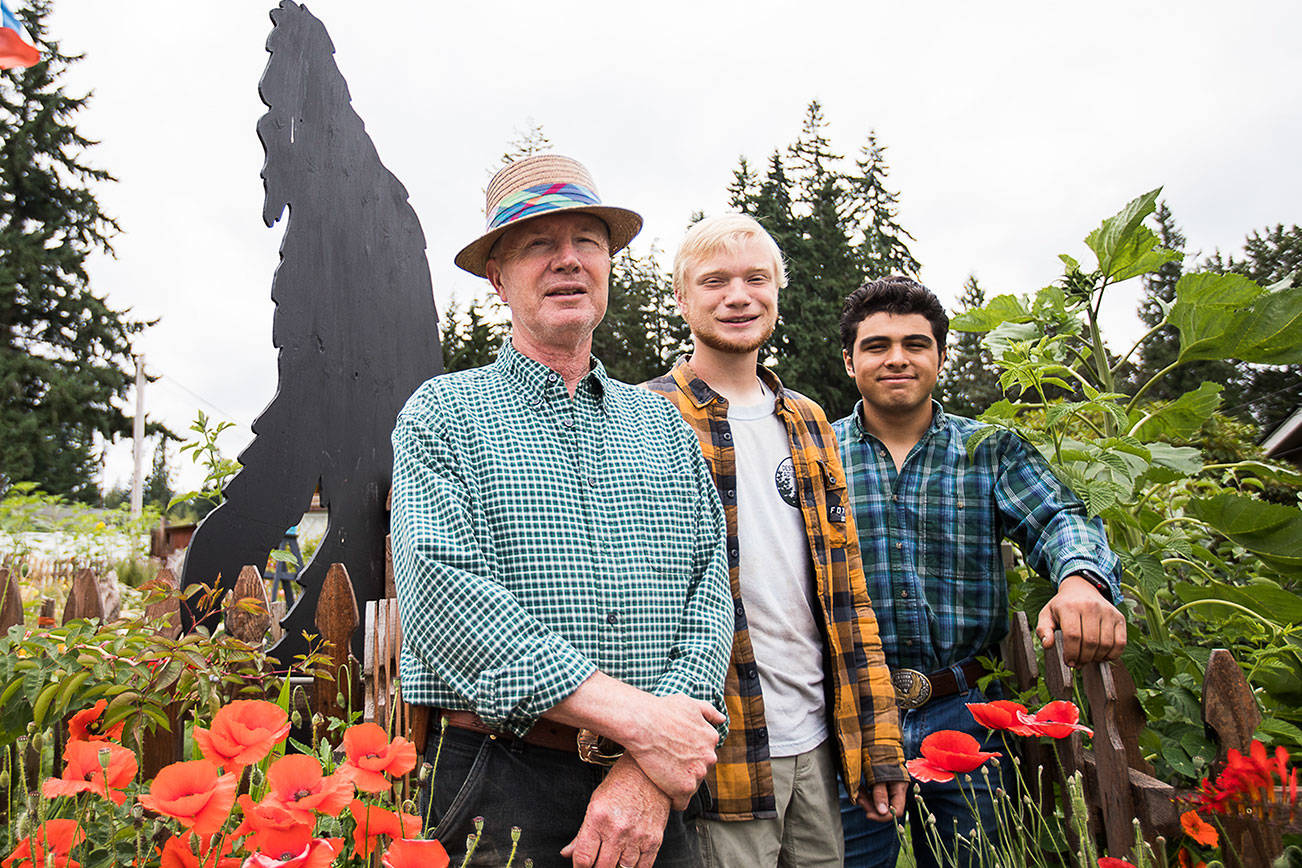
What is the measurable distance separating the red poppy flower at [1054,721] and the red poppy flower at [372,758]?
893 millimetres

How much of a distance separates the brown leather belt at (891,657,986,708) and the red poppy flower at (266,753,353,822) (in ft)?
4.89

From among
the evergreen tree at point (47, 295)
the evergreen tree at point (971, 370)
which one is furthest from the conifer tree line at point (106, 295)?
the evergreen tree at point (971, 370)

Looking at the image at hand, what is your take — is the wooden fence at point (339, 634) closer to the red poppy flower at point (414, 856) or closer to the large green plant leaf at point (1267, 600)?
the red poppy flower at point (414, 856)

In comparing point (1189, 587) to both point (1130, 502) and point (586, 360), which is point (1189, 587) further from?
point (586, 360)

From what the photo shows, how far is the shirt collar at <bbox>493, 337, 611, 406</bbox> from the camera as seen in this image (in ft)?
5.40

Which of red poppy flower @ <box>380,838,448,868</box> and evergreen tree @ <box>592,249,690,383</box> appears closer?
red poppy flower @ <box>380,838,448,868</box>

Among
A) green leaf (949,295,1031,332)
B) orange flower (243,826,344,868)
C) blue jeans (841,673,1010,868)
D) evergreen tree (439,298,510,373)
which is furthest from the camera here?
evergreen tree (439,298,510,373)

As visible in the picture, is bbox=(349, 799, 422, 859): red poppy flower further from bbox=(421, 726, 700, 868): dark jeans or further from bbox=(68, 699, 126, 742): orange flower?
bbox=(68, 699, 126, 742): orange flower

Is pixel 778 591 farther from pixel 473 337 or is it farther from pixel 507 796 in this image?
pixel 473 337

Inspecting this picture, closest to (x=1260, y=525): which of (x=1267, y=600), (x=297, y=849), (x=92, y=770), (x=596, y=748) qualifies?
(x=1267, y=600)

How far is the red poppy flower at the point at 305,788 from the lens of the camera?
88 cm

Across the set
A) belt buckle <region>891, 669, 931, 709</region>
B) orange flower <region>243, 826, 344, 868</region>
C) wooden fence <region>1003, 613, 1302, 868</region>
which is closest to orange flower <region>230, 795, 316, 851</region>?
orange flower <region>243, 826, 344, 868</region>

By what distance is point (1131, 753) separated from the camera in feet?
6.18

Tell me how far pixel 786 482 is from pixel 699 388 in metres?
0.31
